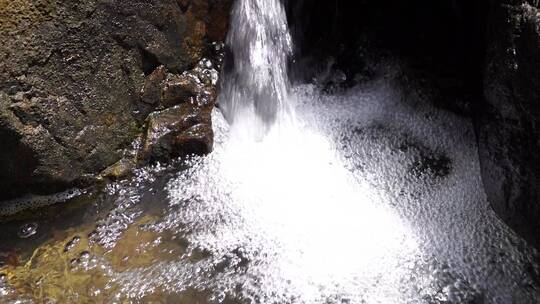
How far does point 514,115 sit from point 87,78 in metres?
2.03

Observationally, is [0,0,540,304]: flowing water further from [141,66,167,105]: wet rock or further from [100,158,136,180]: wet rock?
[141,66,167,105]: wet rock

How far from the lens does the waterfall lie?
9.14ft

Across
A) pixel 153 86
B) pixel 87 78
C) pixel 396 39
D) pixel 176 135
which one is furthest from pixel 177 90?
pixel 396 39

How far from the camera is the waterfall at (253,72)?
2.79 m

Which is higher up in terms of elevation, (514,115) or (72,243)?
(514,115)

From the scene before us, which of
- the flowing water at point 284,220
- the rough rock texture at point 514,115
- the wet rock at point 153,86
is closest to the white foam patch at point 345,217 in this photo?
the flowing water at point 284,220

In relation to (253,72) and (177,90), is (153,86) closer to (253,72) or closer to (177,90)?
(177,90)

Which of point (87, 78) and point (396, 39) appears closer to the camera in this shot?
point (87, 78)

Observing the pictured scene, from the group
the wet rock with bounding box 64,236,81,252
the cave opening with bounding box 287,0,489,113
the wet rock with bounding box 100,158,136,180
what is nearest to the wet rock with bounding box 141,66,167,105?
the wet rock with bounding box 100,158,136,180

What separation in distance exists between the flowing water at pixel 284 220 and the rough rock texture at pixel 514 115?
127 millimetres

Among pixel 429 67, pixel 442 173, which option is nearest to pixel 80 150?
pixel 442 173

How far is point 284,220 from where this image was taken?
224cm

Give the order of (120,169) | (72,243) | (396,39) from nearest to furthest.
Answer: (72,243), (120,169), (396,39)

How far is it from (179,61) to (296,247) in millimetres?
1264
